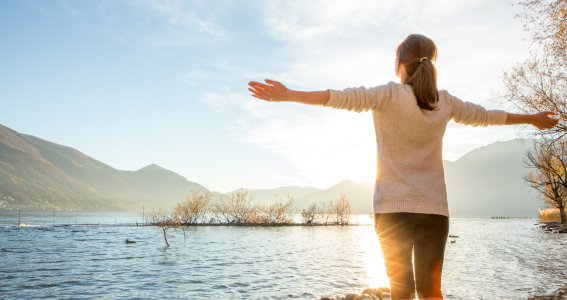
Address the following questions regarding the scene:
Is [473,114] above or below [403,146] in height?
above

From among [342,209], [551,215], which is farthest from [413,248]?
[342,209]

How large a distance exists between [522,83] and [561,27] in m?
5.25

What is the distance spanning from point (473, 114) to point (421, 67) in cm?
77

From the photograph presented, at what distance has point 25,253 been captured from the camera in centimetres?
3419

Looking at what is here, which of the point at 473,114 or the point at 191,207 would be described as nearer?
the point at 473,114

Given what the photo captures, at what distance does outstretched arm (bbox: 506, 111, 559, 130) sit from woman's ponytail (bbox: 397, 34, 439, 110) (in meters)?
1.11

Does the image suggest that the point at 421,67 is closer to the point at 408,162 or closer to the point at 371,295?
the point at 408,162

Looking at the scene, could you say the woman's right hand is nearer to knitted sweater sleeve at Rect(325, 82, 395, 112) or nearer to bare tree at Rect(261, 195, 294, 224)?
knitted sweater sleeve at Rect(325, 82, 395, 112)

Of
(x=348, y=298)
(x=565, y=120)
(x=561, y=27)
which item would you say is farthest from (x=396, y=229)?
(x=565, y=120)

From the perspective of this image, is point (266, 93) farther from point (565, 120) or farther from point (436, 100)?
point (565, 120)

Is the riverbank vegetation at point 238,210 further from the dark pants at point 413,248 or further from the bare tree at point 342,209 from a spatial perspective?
the dark pants at point 413,248

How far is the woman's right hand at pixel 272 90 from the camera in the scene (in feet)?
9.39

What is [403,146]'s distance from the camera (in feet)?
9.78

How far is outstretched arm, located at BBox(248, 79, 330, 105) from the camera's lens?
283 cm
